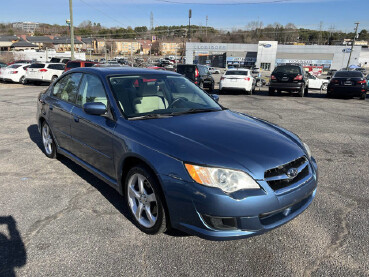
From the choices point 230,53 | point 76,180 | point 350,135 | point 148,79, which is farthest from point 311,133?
point 230,53

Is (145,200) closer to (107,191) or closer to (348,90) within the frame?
(107,191)

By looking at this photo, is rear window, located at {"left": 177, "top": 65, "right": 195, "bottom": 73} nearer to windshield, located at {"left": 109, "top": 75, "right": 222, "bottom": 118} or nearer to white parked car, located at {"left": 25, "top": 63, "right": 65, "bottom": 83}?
white parked car, located at {"left": 25, "top": 63, "right": 65, "bottom": 83}

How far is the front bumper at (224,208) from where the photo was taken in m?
2.29

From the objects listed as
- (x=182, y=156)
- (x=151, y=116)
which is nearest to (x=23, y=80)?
(x=151, y=116)

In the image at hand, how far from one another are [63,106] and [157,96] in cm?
149

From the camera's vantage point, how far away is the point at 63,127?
421cm

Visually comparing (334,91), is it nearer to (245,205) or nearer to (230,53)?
(245,205)

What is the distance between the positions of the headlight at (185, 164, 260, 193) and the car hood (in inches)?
1.9

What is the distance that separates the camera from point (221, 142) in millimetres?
2703

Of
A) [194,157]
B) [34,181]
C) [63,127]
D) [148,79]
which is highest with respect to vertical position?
[148,79]

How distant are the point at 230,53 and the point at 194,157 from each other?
3190 inches

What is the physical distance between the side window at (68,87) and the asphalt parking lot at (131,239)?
1138 mm

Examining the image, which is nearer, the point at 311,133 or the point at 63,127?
the point at 63,127

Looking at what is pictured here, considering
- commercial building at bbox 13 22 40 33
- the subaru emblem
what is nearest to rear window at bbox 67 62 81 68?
the subaru emblem
